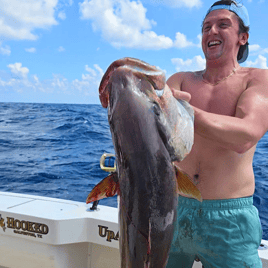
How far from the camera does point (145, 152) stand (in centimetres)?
119

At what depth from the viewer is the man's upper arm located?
1.56 meters

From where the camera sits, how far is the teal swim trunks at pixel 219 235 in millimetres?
1964

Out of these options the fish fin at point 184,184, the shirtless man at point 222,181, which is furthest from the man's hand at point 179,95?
the shirtless man at point 222,181

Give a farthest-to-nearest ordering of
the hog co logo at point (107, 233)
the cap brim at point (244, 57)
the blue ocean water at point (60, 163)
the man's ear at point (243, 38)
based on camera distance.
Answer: the blue ocean water at point (60, 163), the hog co logo at point (107, 233), the cap brim at point (244, 57), the man's ear at point (243, 38)

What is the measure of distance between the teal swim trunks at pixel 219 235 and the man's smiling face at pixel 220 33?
1.07 metres

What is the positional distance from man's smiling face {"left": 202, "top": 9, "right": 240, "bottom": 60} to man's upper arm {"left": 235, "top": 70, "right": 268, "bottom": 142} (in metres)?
0.36

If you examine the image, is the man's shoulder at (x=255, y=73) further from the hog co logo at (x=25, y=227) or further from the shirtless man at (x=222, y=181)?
the hog co logo at (x=25, y=227)

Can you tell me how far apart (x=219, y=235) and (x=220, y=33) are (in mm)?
1409

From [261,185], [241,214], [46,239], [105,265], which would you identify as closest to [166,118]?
[241,214]

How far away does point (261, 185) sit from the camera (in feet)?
24.6

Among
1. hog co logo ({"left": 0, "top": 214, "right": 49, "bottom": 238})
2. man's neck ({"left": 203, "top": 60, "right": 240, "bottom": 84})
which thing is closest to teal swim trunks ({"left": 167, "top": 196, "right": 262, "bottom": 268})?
man's neck ({"left": 203, "top": 60, "right": 240, "bottom": 84})

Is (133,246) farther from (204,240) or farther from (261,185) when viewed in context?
(261,185)

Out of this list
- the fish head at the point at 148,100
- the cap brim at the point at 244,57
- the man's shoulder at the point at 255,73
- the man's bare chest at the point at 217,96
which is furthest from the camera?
the cap brim at the point at 244,57

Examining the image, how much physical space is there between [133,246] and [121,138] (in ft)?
1.70
